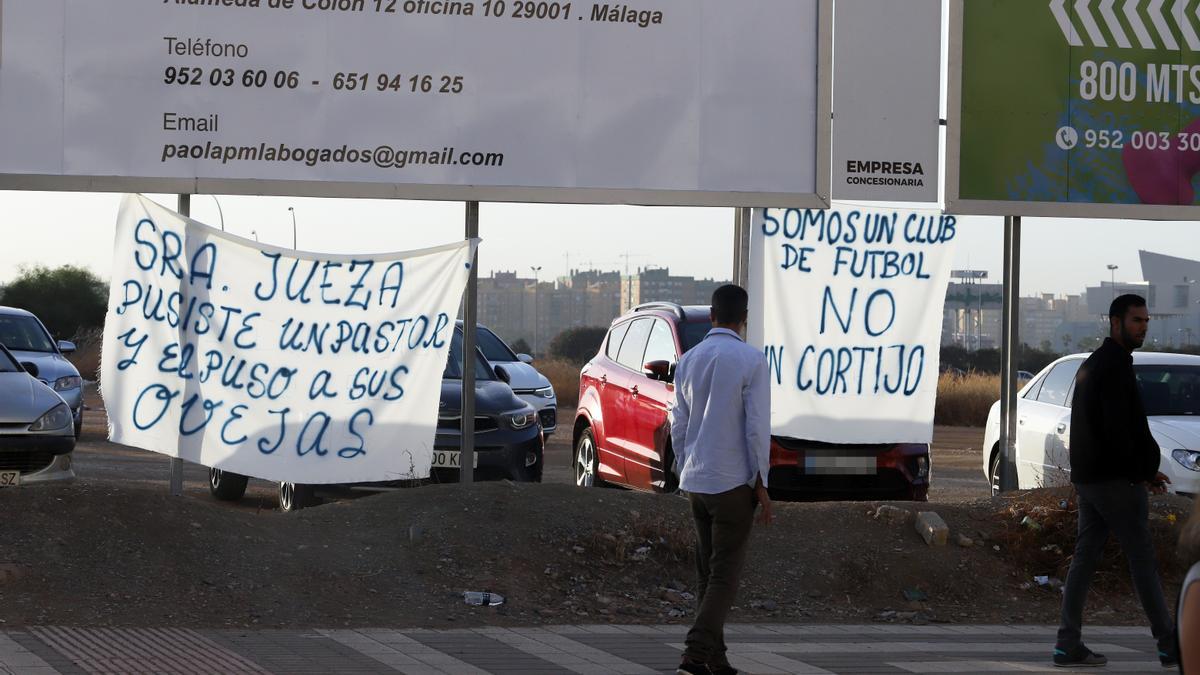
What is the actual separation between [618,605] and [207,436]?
3.12 metres

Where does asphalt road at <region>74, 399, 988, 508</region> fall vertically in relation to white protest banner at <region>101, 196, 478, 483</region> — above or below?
below

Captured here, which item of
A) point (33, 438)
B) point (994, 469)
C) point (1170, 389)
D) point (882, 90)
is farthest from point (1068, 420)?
point (33, 438)

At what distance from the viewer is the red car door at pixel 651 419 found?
1281 centimetres

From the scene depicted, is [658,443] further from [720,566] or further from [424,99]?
[720,566]

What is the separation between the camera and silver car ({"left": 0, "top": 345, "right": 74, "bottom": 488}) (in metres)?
11.3

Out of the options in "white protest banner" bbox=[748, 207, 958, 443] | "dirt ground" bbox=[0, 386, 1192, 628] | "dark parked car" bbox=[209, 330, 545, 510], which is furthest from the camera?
"dark parked car" bbox=[209, 330, 545, 510]

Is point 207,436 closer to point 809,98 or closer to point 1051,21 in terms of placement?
point 809,98

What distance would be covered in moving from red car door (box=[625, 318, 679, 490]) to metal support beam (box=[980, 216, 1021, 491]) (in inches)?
101

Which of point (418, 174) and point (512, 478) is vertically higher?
point (418, 174)

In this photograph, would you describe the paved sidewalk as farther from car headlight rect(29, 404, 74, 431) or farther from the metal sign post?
car headlight rect(29, 404, 74, 431)

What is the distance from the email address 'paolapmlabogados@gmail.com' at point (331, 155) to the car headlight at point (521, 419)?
305 cm

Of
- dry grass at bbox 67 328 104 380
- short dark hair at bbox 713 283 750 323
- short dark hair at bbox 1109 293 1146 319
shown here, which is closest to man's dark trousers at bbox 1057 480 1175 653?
short dark hair at bbox 1109 293 1146 319

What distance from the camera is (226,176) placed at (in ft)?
33.6

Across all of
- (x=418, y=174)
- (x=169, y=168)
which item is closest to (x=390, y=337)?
(x=418, y=174)
